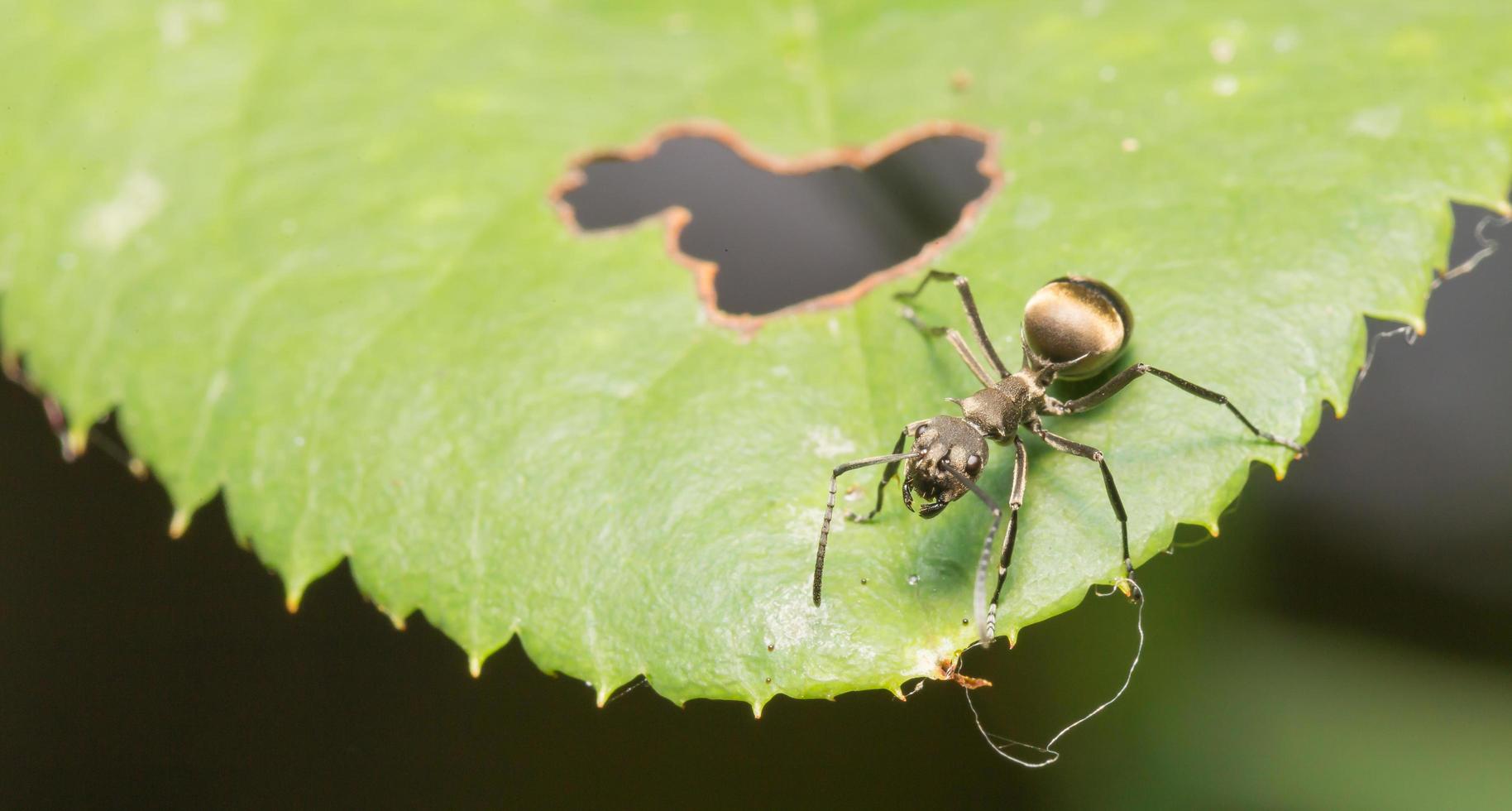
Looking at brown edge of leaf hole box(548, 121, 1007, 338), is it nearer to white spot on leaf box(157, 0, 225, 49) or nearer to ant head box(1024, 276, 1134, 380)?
ant head box(1024, 276, 1134, 380)

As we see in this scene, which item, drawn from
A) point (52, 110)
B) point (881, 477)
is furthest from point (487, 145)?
point (881, 477)

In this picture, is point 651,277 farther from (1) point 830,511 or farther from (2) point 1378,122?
(2) point 1378,122

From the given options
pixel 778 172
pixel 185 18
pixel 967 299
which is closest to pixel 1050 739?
pixel 967 299

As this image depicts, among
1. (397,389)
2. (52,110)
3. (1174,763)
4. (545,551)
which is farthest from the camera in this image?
(52,110)

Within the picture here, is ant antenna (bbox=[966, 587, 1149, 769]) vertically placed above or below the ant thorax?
below

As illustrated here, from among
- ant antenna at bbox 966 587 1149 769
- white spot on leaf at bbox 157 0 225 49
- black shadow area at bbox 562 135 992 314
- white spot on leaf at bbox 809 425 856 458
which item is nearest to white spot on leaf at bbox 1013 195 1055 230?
black shadow area at bbox 562 135 992 314

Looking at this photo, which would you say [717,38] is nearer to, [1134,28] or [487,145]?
[487,145]

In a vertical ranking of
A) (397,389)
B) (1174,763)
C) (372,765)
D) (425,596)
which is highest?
(397,389)
